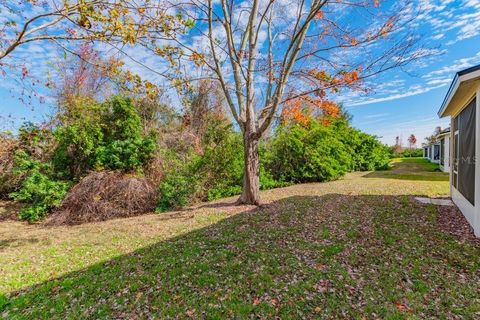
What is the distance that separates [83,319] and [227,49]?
22.6 ft

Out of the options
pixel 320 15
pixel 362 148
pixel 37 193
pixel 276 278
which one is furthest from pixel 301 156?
pixel 37 193

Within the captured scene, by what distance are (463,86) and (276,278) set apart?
532 cm

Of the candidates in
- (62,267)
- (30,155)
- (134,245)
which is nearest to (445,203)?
(134,245)

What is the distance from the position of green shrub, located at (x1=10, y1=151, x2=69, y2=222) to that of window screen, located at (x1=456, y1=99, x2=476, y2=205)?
35.4 ft

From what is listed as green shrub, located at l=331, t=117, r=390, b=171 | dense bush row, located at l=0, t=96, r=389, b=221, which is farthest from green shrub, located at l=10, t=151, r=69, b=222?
green shrub, located at l=331, t=117, r=390, b=171

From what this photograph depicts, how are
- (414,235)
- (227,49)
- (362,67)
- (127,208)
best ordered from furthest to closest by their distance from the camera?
1. (127,208)
2. (227,49)
3. (362,67)
4. (414,235)

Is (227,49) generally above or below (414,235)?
above

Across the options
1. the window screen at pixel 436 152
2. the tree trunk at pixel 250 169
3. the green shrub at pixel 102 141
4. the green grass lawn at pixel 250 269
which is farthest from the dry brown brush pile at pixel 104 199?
the window screen at pixel 436 152

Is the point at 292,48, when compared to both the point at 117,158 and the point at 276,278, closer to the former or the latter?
the point at 276,278

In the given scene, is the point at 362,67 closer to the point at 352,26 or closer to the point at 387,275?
the point at 352,26

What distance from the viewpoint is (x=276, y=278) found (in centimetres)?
356

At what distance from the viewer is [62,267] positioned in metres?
4.38

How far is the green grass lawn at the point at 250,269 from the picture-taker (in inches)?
118

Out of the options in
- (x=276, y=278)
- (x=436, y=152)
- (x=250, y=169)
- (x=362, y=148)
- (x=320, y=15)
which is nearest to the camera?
(x=276, y=278)
